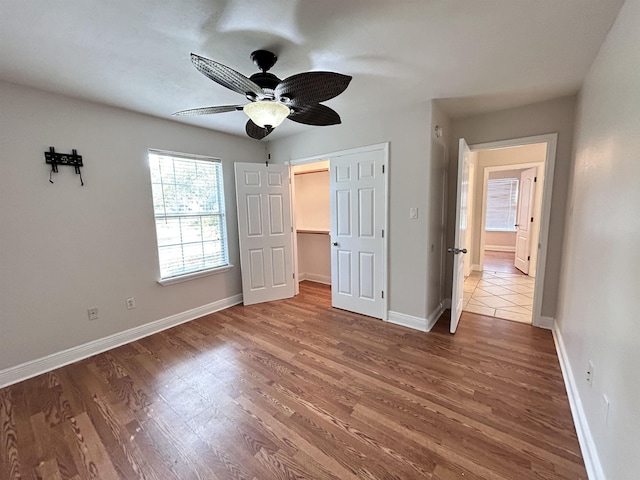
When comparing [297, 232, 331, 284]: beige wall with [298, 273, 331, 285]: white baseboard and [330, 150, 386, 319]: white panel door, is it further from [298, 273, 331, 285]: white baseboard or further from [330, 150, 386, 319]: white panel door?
[330, 150, 386, 319]: white panel door

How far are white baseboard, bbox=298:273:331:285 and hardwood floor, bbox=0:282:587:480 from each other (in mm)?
1947

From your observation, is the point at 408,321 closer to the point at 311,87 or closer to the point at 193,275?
the point at 311,87

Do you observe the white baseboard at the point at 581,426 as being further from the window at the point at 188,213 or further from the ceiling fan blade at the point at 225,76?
the window at the point at 188,213

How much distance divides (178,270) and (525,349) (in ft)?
12.5

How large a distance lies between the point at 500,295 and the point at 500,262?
2690 mm

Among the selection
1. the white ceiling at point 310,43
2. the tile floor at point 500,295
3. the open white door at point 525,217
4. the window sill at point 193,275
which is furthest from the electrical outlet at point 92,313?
the open white door at point 525,217

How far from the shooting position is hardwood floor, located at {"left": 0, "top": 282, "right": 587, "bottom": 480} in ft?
4.61

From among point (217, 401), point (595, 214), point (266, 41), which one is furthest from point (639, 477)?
point (266, 41)

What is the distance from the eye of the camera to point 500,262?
6125 millimetres

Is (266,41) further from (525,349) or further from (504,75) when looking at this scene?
(525,349)

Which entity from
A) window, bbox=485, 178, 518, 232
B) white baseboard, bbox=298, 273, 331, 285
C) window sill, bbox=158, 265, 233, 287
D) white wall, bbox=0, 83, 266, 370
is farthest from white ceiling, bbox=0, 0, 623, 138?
window, bbox=485, 178, 518, 232

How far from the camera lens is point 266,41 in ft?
5.44

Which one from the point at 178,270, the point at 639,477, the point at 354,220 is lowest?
the point at 639,477

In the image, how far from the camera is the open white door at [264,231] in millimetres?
3623
